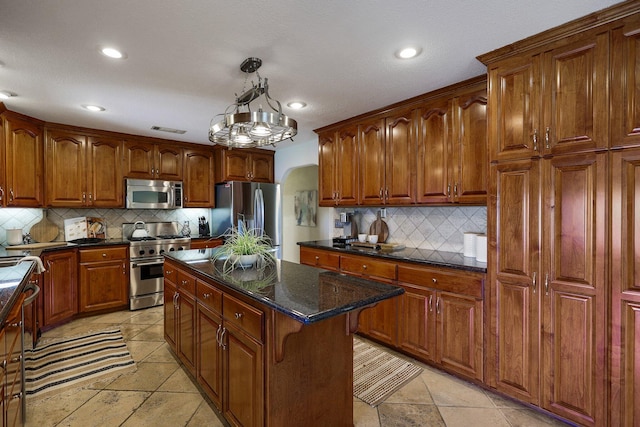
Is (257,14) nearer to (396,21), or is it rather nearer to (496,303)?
(396,21)

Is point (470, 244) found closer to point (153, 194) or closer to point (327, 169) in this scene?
point (327, 169)

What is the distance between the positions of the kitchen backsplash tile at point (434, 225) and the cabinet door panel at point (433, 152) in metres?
0.34

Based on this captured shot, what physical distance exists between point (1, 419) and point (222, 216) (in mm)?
3822

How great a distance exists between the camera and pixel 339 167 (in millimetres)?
3734

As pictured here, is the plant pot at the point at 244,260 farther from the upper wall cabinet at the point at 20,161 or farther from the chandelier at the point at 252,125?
the upper wall cabinet at the point at 20,161

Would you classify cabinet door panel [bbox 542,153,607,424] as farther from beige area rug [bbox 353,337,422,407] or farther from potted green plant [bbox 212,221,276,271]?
potted green plant [bbox 212,221,276,271]

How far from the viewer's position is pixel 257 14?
5.40 feet

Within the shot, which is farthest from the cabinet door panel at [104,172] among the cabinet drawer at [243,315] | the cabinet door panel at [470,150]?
the cabinet door panel at [470,150]

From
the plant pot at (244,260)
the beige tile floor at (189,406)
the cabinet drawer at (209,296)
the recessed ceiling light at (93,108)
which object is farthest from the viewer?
the recessed ceiling light at (93,108)

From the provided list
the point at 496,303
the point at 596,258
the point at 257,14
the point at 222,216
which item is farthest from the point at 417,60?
the point at 222,216

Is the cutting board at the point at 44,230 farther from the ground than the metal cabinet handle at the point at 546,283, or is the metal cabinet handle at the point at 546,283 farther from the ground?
the cutting board at the point at 44,230

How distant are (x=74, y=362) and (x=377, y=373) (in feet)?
8.59

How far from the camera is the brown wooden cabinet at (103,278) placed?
375 centimetres

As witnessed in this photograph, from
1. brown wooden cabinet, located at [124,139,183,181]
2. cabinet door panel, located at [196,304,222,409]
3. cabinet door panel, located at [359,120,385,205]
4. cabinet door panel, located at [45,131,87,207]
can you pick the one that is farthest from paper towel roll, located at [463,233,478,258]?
cabinet door panel, located at [45,131,87,207]
